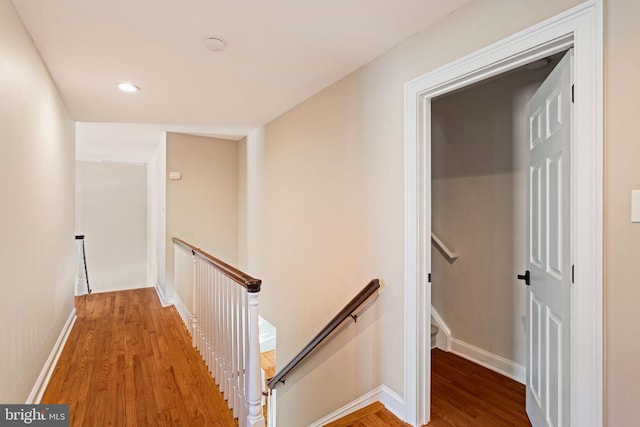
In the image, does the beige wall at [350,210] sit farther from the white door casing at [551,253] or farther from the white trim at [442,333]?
the white trim at [442,333]

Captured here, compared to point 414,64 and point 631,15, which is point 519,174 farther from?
point 631,15

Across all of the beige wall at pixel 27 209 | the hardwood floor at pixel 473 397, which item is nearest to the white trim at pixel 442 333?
the hardwood floor at pixel 473 397

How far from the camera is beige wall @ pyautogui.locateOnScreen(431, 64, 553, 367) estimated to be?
235 cm

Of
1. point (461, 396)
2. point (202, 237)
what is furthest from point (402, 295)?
point (202, 237)

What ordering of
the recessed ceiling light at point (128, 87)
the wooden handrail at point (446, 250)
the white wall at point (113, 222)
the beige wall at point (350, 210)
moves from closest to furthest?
the beige wall at point (350, 210) → the recessed ceiling light at point (128, 87) → the wooden handrail at point (446, 250) → the white wall at point (113, 222)

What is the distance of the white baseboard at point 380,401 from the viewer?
74.2 inches

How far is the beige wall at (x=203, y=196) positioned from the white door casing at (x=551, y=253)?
160 inches

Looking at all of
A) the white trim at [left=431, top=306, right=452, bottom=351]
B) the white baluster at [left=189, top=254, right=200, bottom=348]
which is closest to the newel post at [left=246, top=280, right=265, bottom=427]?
the white baluster at [left=189, top=254, right=200, bottom=348]

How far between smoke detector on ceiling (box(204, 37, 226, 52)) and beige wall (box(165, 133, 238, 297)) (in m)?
2.76

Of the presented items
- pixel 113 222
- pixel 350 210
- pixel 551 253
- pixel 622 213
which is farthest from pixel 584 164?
pixel 113 222

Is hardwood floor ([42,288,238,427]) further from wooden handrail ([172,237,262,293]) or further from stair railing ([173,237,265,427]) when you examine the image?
wooden handrail ([172,237,262,293])

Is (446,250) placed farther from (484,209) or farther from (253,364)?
(253,364)

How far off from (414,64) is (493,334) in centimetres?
212

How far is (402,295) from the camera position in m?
1.90
